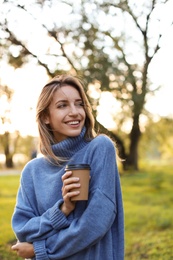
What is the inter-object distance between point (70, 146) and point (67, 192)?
0.29 metres

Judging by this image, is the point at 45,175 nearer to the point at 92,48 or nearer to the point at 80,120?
the point at 80,120

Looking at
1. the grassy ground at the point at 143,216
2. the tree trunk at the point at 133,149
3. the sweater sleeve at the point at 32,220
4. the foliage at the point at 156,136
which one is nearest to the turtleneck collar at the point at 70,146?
the sweater sleeve at the point at 32,220

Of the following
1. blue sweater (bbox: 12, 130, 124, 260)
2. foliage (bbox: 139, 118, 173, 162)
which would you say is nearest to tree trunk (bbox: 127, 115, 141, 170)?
foliage (bbox: 139, 118, 173, 162)

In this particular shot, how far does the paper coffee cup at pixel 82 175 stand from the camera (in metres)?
1.82

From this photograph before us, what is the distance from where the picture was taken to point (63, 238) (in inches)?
75.2

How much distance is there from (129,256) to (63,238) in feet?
12.4

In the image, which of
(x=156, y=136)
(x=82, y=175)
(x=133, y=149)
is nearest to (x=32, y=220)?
(x=82, y=175)

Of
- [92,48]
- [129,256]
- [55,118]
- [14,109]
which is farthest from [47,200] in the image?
[92,48]

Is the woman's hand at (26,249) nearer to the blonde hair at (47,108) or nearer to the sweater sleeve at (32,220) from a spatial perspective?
the sweater sleeve at (32,220)

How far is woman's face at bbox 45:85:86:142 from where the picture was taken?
6.86 feet

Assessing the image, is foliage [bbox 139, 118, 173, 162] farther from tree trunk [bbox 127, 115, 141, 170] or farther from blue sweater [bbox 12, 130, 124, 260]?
blue sweater [bbox 12, 130, 124, 260]

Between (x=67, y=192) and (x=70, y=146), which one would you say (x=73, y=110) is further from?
(x=67, y=192)

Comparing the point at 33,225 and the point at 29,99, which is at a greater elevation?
the point at 29,99

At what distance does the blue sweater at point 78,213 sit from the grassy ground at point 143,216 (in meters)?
2.95
